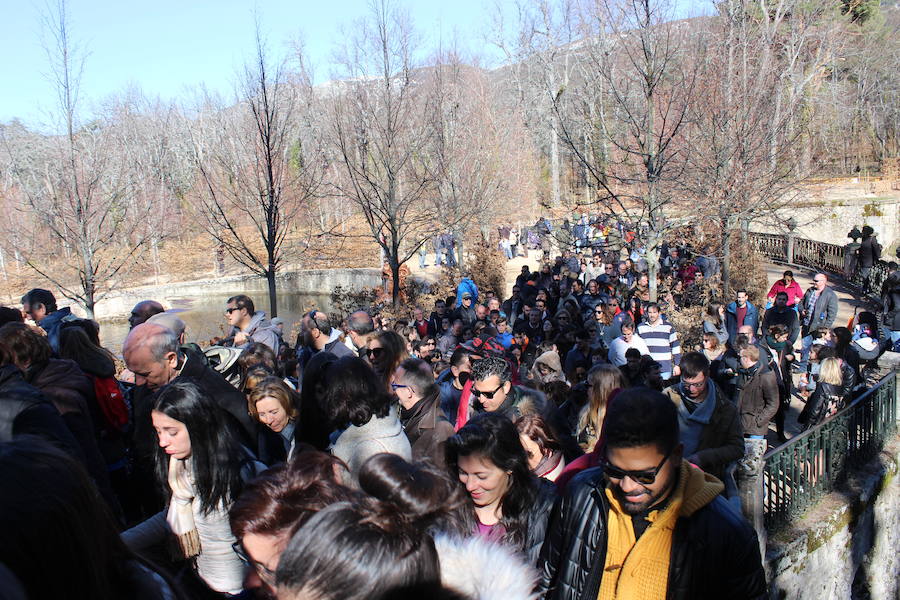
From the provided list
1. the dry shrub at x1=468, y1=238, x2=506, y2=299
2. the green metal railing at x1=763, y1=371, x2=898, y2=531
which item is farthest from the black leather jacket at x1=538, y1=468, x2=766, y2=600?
the dry shrub at x1=468, y1=238, x2=506, y2=299

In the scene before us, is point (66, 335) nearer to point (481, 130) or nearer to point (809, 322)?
point (809, 322)

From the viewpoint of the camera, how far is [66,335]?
454 centimetres

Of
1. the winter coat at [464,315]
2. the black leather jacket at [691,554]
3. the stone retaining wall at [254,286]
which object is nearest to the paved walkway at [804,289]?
the winter coat at [464,315]

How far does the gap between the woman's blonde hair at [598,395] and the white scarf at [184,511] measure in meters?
2.53

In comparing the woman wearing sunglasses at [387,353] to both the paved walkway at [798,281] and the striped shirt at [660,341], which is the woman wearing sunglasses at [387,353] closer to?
the striped shirt at [660,341]

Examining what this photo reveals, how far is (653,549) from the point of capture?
2.38 metres

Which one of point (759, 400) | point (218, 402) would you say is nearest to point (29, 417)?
point (218, 402)

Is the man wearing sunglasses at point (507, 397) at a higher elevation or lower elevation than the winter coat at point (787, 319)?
higher

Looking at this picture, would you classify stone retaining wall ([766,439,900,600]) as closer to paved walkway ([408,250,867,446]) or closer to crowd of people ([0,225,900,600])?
crowd of people ([0,225,900,600])

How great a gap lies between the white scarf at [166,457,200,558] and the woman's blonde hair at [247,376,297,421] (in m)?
1.16

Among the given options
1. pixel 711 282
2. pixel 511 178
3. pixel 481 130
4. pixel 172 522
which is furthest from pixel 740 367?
pixel 511 178

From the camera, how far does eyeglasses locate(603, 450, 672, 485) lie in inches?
93.0

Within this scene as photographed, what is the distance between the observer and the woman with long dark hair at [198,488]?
2.83 m

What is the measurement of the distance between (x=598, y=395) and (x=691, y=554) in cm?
204
